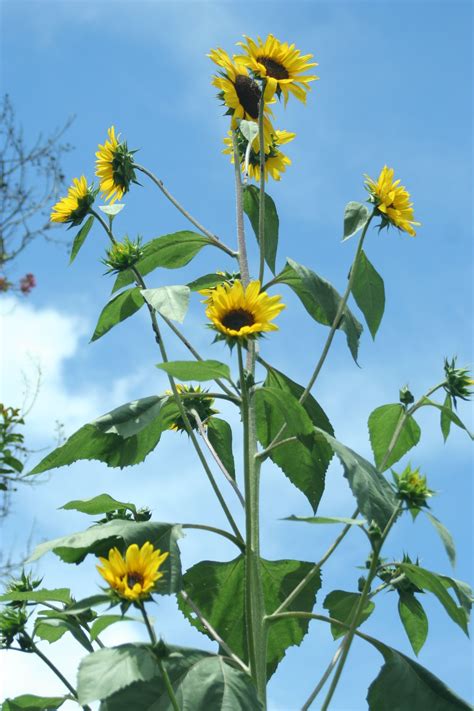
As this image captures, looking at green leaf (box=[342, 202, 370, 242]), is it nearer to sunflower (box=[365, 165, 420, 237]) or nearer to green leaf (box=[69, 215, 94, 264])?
sunflower (box=[365, 165, 420, 237])

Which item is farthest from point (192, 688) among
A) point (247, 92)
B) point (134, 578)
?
point (247, 92)

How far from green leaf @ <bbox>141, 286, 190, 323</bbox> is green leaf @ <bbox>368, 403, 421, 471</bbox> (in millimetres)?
497

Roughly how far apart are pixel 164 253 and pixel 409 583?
2.54 feet

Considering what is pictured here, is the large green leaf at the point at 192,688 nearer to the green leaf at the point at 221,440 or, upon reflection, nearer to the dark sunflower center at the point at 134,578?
the dark sunflower center at the point at 134,578

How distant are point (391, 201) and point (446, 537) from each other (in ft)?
2.10

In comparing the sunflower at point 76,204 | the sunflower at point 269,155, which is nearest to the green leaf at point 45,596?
the sunflower at point 76,204

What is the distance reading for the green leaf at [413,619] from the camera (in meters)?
1.83

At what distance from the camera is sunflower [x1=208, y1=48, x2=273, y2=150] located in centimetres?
198

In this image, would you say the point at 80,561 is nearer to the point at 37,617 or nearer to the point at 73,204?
the point at 37,617

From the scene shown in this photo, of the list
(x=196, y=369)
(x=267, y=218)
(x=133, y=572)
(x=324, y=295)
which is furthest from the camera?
(x=267, y=218)

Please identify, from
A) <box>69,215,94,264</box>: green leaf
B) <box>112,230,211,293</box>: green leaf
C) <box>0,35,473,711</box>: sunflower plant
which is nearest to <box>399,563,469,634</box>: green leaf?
<box>0,35,473,711</box>: sunflower plant

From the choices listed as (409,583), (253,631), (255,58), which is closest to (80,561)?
(253,631)

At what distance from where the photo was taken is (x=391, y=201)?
6.12 feet

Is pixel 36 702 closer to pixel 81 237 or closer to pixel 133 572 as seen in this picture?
pixel 133 572
